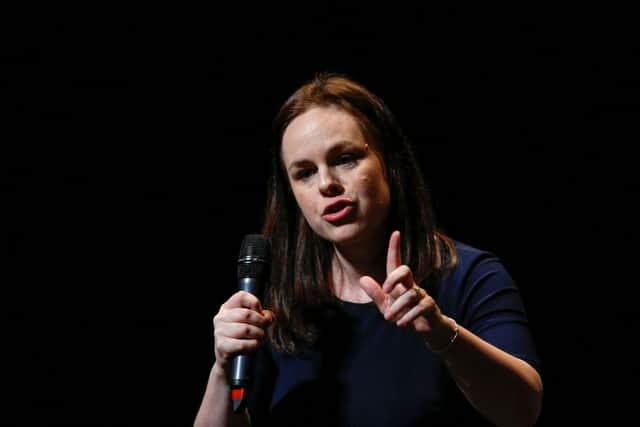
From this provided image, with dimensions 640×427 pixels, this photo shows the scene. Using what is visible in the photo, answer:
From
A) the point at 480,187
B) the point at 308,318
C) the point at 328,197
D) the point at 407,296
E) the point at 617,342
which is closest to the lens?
the point at 407,296

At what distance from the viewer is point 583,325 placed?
2.00 m

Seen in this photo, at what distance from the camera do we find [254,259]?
4.21 feet

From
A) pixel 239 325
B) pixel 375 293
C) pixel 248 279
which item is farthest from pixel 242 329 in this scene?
pixel 375 293

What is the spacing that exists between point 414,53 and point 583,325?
1.05 m

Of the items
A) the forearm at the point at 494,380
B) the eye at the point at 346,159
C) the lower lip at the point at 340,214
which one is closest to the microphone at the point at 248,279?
the lower lip at the point at 340,214

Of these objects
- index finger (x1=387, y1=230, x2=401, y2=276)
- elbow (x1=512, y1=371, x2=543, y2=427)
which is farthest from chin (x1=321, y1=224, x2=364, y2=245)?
elbow (x1=512, y1=371, x2=543, y2=427)

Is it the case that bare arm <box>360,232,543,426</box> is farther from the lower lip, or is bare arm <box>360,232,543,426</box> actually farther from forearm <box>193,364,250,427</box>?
forearm <box>193,364,250,427</box>

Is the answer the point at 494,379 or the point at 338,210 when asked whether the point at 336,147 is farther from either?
the point at 494,379

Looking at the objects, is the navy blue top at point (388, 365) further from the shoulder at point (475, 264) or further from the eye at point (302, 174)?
the eye at point (302, 174)

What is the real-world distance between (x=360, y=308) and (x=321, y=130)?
1.40ft

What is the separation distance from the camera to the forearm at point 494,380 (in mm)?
1139

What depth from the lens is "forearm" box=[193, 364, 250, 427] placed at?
137 cm

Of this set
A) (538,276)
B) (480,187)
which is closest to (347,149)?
(480,187)

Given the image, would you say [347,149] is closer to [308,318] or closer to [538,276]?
[308,318]
